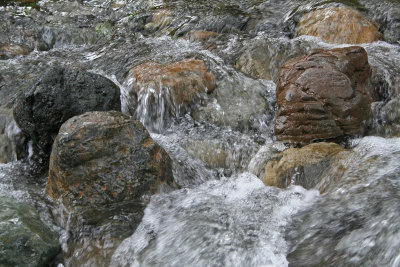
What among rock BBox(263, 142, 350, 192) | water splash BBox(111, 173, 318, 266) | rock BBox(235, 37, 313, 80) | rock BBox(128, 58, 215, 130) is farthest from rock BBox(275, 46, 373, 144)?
rock BBox(128, 58, 215, 130)

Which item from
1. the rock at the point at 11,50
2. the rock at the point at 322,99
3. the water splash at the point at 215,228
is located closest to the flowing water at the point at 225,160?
the water splash at the point at 215,228

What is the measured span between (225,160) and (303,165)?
108cm

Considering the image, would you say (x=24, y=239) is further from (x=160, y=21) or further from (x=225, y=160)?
(x=160, y=21)

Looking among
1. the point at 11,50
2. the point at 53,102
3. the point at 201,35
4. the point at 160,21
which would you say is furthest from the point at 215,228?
the point at 11,50

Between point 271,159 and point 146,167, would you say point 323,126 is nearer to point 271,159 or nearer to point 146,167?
point 271,159

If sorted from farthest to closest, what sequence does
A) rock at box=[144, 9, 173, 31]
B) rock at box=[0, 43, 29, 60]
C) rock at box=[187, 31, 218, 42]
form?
rock at box=[144, 9, 173, 31], rock at box=[0, 43, 29, 60], rock at box=[187, 31, 218, 42]

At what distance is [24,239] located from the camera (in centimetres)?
302

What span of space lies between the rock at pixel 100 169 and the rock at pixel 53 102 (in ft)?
2.65

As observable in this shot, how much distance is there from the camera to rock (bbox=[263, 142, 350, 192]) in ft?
12.4

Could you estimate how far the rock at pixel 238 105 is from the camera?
203 inches

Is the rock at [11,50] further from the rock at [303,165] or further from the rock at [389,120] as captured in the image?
the rock at [389,120]

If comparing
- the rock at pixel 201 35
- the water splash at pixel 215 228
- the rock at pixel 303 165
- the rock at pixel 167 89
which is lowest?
the water splash at pixel 215 228

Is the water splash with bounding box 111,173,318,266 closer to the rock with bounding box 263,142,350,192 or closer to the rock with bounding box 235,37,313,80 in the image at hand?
the rock with bounding box 263,142,350,192

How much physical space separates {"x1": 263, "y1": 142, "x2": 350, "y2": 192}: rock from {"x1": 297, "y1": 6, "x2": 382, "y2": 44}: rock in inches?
125
